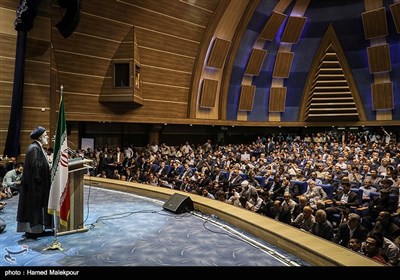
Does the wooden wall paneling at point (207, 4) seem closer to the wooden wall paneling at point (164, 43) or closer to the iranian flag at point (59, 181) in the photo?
the wooden wall paneling at point (164, 43)

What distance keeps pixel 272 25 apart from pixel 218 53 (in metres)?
2.85

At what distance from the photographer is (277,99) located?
15.8 meters

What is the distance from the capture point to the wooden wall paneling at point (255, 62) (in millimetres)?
14820

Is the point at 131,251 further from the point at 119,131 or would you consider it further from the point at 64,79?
the point at 119,131

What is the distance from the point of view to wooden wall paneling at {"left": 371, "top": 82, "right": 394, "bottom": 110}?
14852 millimetres

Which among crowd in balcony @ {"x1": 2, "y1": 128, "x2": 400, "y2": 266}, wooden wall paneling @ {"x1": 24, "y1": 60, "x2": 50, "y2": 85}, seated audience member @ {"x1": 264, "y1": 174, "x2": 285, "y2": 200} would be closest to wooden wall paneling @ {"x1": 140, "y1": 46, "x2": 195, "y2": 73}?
crowd in balcony @ {"x1": 2, "y1": 128, "x2": 400, "y2": 266}

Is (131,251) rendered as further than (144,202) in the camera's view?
No

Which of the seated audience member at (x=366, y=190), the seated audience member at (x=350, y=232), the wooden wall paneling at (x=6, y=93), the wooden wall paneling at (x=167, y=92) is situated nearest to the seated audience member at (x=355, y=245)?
the seated audience member at (x=350, y=232)

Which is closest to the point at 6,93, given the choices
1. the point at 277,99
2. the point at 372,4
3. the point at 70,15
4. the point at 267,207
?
the point at 70,15

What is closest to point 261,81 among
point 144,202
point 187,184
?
point 187,184

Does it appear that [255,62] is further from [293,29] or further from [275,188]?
[275,188]

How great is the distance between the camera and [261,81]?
1562cm
